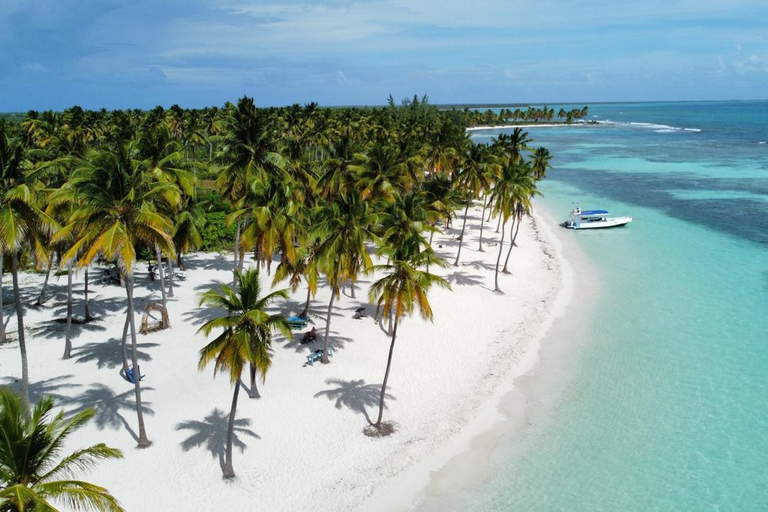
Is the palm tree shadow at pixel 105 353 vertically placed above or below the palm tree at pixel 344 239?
below

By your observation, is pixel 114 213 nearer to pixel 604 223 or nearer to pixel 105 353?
pixel 105 353

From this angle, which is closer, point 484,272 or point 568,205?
point 484,272

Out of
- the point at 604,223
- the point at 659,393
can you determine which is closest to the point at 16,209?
the point at 659,393

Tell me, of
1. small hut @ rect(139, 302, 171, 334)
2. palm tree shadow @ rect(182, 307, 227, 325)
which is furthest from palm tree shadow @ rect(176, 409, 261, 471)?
palm tree shadow @ rect(182, 307, 227, 325)

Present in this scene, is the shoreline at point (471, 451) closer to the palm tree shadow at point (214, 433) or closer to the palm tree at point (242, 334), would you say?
the palm tree shadow at point (214, 433)

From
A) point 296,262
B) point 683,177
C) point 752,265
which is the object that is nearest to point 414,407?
point 296,262

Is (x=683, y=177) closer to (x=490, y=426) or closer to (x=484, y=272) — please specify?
(x=484, y=272)

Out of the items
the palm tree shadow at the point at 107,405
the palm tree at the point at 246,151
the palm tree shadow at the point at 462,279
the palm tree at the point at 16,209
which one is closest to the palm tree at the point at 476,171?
the palm tree shadow at the point at 462,279

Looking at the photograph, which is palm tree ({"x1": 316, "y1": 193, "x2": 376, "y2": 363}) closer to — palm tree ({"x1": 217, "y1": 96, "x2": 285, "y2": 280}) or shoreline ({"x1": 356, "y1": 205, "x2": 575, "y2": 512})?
shoreline ({"x1": 356, "y1": 205, "x2": 575, "y2": 512})
